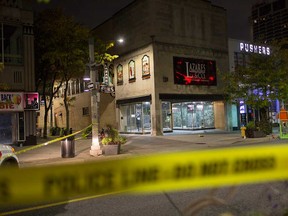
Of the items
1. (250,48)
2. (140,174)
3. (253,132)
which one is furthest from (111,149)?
(250,48)

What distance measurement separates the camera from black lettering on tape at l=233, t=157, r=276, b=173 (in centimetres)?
297

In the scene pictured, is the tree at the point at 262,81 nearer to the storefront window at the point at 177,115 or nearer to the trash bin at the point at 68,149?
the storefront window at the point at 177,115

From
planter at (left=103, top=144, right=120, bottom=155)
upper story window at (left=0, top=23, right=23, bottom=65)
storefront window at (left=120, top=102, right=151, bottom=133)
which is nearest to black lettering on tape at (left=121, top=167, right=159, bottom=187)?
planter at (left=103, top=144, right=120, bottom=155)

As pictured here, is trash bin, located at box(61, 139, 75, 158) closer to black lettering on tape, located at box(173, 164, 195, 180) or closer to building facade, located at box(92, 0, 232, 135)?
black lettering on tape, located at box(173, 164, 195, 180)

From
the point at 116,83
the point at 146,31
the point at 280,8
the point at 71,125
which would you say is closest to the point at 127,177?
the point at 146,31

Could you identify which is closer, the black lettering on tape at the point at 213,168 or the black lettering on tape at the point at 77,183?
the black lettering on tape at the point at 77,183

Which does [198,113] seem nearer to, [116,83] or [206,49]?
[206,49]

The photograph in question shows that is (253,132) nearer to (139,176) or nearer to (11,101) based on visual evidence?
Result: (11,101)

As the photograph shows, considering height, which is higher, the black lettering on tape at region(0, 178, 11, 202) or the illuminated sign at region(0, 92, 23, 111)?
the illuminated sign at region(0, 92, 23, 111)

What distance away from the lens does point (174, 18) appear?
27.6 meters

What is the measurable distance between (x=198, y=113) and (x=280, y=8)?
99626mm

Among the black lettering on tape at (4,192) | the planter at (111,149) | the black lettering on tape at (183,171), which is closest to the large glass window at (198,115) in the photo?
the planter at (111,149)

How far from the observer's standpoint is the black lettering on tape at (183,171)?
270 centimetres

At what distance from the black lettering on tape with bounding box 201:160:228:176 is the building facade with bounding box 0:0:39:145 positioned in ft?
62.6
